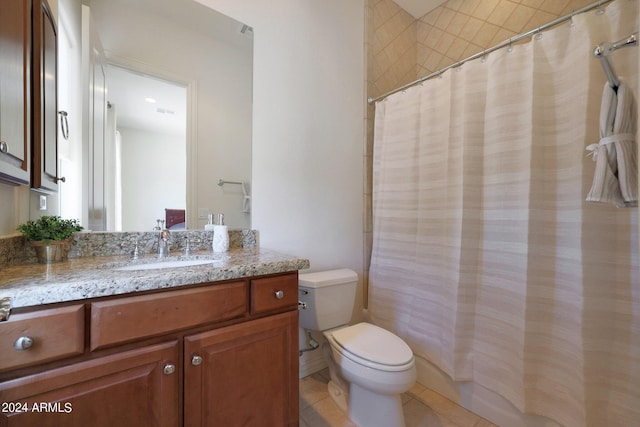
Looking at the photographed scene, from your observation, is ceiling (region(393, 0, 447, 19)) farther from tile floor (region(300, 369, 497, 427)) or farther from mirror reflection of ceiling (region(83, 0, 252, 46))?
tile floor (region(300, 369, 497, 427))

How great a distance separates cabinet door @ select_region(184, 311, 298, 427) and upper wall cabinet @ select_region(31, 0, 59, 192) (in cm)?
84

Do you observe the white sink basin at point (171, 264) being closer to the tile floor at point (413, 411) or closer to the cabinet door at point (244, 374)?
the cabinet door at point (244, 374)

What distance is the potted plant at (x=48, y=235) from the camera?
3.18 feet

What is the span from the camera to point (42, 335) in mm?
644

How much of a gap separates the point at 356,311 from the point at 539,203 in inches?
52.4

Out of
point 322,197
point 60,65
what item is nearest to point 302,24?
point 322,197

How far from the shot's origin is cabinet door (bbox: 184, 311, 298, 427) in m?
0.86

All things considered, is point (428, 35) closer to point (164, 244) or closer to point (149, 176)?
point (149, 176)

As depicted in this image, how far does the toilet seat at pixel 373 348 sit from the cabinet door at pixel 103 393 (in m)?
0.76

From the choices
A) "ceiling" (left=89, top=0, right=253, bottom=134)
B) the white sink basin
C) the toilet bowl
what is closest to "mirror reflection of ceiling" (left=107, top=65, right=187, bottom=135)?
"ceiling" (left=89, top=0, right=253, bottom=134)

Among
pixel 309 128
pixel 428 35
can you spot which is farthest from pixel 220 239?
pixel 428 35

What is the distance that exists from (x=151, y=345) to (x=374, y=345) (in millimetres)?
980

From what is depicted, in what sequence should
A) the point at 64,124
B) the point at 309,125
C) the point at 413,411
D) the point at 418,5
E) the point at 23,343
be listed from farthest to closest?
the point at 418,5, the point at 309,125, the point at 413,411, the point at 64,124, the point at 23,343

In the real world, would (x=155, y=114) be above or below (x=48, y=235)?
above
